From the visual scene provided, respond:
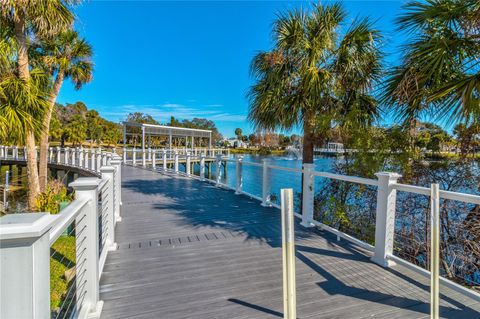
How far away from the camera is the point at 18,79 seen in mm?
6949

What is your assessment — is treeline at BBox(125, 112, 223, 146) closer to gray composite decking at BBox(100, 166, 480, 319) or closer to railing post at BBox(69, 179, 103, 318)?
gray composite decking at BBox(100, 166, 480, 319)

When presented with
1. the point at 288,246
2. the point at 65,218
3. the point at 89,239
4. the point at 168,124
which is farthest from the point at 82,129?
the point at 288,246

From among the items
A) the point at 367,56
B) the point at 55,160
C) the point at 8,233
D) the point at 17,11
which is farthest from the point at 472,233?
the point at 55,160

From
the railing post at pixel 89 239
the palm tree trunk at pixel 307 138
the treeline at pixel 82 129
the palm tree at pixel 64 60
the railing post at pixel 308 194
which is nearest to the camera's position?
the railing post at pixel 89 239

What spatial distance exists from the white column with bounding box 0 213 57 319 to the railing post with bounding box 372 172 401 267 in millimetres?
3256

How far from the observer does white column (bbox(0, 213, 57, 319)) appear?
93 centimetres

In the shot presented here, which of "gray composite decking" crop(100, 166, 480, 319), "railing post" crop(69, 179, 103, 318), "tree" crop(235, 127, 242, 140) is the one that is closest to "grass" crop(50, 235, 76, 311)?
"gray composite decking" crop(100, 166, 480, 319)

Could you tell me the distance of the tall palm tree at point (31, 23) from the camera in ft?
22.7

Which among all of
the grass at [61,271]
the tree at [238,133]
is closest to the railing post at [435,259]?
the grass at [61,271]

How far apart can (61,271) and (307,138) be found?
5.94m

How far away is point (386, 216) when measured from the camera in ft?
10.1

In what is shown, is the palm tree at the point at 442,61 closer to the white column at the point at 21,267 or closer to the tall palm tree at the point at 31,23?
the white column at the point at 21,267

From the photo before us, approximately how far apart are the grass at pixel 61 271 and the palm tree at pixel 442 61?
550cm

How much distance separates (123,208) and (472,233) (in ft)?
20.6
